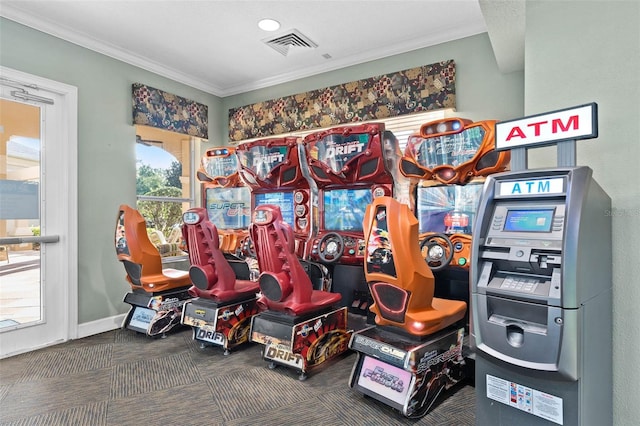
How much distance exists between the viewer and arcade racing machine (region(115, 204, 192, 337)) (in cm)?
356

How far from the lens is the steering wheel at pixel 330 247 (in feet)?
10.4

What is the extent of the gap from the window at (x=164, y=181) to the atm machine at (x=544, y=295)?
4081 mm

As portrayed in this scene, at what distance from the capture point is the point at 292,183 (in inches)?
148

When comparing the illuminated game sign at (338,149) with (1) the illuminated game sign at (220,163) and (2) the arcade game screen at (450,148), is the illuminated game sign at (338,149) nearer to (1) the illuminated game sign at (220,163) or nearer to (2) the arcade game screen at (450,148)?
(2) the arcade game screen at (450,148)

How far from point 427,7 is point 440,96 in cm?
82

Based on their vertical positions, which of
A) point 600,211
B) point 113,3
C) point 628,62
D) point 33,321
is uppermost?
point 113,3

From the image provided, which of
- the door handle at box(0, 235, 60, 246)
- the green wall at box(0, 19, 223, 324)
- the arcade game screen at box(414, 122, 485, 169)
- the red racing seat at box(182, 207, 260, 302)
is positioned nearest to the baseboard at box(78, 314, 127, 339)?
the green wall at box(0, 19, 223, 324)

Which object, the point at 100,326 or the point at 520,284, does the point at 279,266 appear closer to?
the point at 520,284

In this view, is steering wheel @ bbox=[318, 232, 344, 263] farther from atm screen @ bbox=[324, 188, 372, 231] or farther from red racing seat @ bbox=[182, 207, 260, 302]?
red racing seat @ bbox=[182, 207, 260, 302]

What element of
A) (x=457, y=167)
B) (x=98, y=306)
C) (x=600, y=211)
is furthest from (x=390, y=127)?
(x=98, y=306)

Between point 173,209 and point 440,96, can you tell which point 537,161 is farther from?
point 173,209

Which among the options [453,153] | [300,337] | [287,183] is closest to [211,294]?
[300,337]

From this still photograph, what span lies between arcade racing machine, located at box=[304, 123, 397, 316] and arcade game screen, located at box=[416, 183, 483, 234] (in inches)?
14.0

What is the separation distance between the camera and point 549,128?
1484 millimetres
